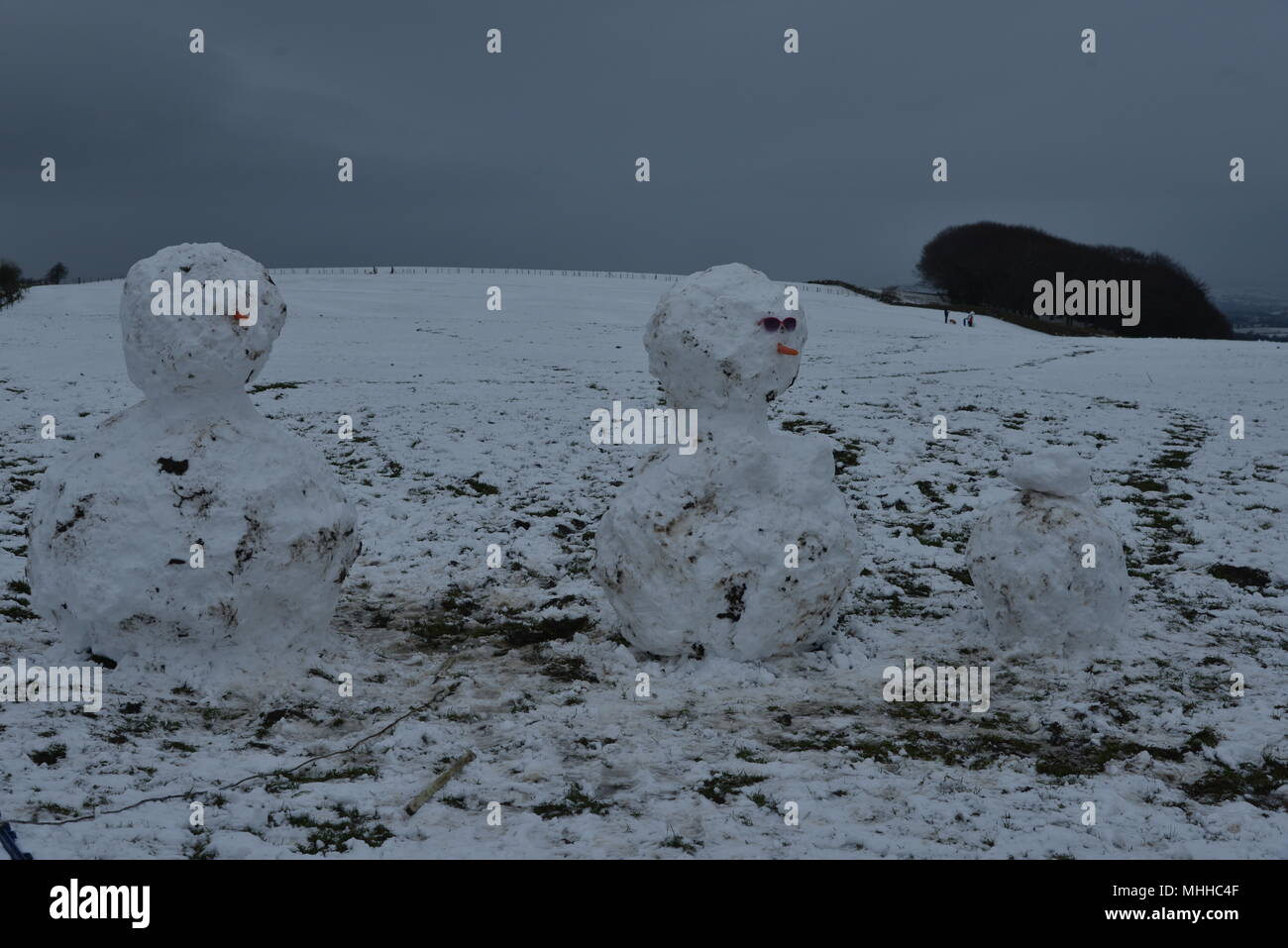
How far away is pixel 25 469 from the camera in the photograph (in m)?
12.1

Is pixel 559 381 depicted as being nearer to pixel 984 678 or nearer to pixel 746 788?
pixel 984 678

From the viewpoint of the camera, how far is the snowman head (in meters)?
7.21

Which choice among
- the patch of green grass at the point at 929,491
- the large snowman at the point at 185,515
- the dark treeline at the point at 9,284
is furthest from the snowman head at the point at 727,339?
Answer: the dark treeline at the point at 9,284

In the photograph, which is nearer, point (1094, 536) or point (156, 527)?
point (156, 527)

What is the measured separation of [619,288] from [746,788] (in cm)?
4153

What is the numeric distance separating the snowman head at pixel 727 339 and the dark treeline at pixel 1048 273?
54866 mm

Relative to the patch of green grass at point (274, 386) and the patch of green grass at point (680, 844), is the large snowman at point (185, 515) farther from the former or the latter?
the patch of green grass at point (274, 386)

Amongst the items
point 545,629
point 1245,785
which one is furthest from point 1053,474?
point 545,629

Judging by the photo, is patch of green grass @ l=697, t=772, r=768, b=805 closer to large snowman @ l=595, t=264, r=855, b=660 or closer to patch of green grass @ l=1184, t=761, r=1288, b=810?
large snowman @ l=595, t=264, r=855, b=660

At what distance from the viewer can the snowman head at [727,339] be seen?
721 cm

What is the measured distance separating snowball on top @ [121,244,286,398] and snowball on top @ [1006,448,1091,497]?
5723 millimetres

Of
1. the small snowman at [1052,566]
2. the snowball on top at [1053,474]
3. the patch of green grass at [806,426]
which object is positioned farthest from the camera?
the patch of green grass at [806,426]

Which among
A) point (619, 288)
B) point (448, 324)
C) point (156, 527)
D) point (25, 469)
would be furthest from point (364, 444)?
point (619, 288)

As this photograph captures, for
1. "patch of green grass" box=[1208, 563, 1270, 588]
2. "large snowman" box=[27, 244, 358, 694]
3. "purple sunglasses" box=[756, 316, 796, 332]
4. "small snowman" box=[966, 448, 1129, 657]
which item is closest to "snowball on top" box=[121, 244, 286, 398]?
"large snowman" box=[27, 244, 358, 694]
